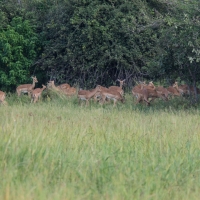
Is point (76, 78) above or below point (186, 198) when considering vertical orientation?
below

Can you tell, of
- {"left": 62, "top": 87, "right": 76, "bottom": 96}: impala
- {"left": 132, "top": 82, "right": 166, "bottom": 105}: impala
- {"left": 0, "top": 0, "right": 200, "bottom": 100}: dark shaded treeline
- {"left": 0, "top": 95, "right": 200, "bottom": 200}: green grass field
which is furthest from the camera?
{"left": 0, "top": 0, "right": 200, "bottom": 100}: dark shaded treeline

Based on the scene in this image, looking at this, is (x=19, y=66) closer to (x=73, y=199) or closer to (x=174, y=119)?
(x=174, y=119)

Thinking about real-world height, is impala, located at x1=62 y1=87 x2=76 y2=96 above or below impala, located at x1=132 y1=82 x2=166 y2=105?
below

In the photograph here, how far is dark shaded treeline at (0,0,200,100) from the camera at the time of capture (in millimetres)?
22078

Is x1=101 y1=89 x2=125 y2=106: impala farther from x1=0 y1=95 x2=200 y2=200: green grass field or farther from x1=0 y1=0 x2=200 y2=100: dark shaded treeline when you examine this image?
x1=0 y1=95 x2=200 y2=200: green grass field

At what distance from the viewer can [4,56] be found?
74.1 feet

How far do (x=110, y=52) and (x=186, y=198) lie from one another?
16437 millimetres

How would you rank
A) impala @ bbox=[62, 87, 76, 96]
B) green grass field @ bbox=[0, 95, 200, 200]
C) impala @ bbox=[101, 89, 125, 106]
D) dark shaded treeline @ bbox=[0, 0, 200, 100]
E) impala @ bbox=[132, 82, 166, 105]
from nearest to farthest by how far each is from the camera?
green grass field @ bbox=[0, 95, 200, 200], impala @ bbox=[132, 82, 166, 105], impala @ bbox=[101, 89, 125, 106], impala @ bbox=[62, 87, 76, 96], dark shaded treeline @ bbox=[0, 0, 200, 100]

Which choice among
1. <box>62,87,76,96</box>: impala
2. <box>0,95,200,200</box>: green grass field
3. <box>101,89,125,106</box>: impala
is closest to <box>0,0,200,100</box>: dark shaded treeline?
<box>62,87,76,96</box>: impala

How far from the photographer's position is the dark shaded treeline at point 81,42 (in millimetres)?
22078

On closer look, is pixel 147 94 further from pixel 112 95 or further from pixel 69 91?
pixel 69 91

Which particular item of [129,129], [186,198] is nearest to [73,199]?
[186,198]

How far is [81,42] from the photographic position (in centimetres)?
2247

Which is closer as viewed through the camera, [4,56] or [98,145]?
[98,145]
